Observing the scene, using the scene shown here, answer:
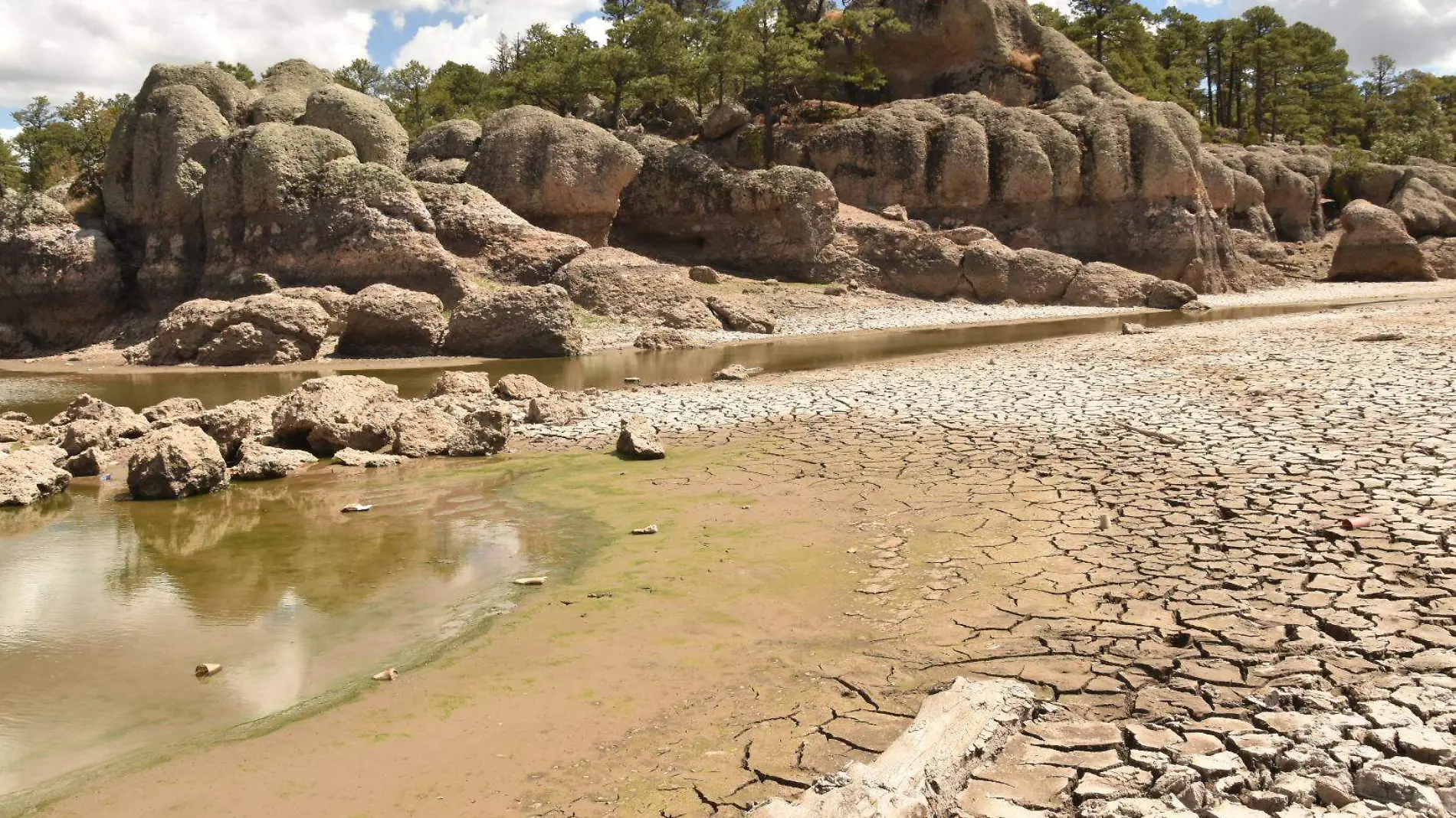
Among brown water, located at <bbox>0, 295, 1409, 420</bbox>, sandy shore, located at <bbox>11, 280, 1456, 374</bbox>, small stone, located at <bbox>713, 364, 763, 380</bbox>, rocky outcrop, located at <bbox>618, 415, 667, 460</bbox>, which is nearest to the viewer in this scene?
rocky outcrop, located at <bbox>618, 415, 667, 460</bbox>

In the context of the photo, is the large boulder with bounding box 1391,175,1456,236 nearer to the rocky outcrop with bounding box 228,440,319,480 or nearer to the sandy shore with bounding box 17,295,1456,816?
the sandy shore with bounding box 17,295,1456,816

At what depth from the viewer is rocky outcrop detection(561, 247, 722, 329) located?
1029 inches

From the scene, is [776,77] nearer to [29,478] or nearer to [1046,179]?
[1046,179]

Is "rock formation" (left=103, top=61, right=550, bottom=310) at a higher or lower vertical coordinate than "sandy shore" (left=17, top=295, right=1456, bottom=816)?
higher

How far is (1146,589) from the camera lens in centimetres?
590

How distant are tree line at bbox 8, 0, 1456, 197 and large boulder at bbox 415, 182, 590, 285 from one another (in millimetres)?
9870

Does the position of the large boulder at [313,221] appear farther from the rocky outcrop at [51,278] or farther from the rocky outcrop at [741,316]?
the rocky outcrop at [741,316]

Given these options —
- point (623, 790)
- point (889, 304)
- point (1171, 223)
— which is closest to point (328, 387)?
point (623, 790)

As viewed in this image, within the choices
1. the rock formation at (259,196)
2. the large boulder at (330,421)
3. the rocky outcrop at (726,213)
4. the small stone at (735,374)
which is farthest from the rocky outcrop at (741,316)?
the large boulder at (330,421)

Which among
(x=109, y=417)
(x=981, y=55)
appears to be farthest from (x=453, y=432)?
(x=981, y=55)

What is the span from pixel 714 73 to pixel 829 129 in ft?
15.8

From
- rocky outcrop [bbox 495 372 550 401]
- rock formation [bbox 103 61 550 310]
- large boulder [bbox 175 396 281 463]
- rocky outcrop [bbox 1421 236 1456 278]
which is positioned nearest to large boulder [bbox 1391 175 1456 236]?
rocky outcrop [bbox 1421 236 1456 278]

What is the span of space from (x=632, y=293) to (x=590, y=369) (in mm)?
7272

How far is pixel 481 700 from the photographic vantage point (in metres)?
4.90
